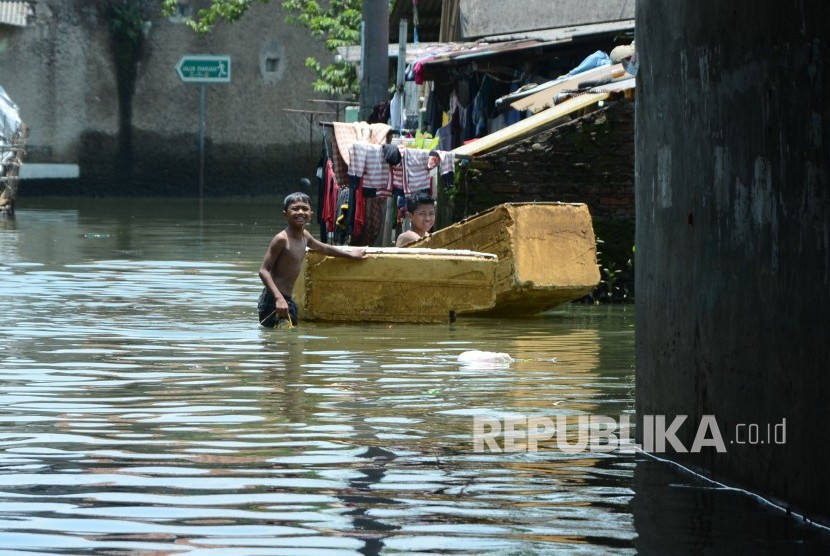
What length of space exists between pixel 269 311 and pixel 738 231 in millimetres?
7013

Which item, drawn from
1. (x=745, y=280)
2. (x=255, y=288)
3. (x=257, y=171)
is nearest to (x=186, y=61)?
(x=257, y=171)

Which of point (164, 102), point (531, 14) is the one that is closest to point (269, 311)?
point (531, 14)

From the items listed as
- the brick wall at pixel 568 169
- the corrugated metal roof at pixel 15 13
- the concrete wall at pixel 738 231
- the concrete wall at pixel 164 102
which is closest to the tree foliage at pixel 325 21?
the concrete wall at pixel 164 102

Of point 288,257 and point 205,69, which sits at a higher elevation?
point 205,69

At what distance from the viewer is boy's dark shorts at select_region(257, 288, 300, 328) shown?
519 inches

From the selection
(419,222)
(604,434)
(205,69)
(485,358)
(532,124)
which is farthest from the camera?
(205,69)

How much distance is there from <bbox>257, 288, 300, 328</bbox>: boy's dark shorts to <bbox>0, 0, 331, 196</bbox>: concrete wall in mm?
25563

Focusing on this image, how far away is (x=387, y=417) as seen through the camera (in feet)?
28.0

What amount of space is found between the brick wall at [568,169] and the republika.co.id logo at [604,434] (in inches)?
291

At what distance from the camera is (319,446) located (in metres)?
7.64

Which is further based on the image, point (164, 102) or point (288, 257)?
point (164, 102)

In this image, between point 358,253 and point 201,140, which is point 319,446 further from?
point 201,140

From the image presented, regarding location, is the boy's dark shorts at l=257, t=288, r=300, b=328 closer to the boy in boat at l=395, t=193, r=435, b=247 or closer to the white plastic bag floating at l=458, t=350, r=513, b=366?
the boy in boat at l=395, t=193, r=435, b=247

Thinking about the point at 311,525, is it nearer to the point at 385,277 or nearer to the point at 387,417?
the point at 387,417
